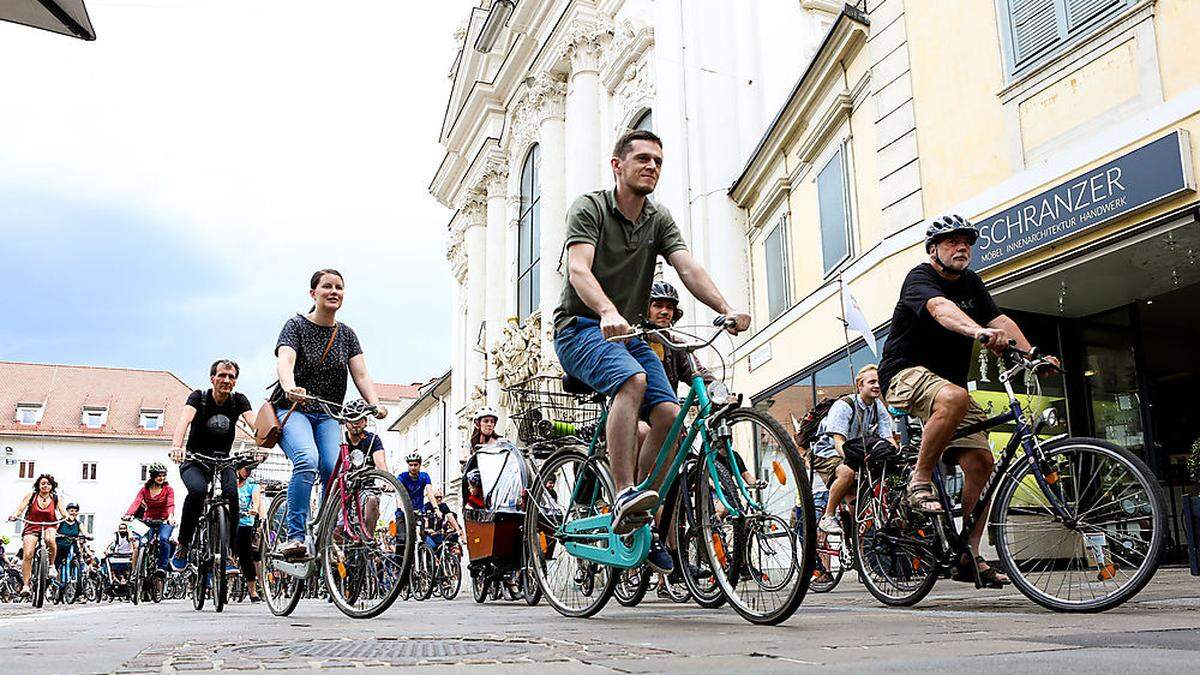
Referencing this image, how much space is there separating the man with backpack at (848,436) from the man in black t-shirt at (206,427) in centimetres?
410

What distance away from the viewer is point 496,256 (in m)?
34.5

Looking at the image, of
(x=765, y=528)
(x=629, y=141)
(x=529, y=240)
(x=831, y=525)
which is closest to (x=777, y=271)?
(x=831, y=525)

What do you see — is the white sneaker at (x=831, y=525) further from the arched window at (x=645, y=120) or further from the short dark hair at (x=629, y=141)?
the arched window at (x=645, y=120)

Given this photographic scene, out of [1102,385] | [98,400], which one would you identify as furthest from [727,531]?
[98,400]

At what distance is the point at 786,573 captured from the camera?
3820mm

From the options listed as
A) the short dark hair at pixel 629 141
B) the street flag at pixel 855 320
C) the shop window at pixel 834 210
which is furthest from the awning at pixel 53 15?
the shop window at pixel 834 210

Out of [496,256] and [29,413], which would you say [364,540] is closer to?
[496,256]

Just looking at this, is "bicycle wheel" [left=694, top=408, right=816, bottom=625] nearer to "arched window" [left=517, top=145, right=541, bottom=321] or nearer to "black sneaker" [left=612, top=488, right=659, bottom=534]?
"black sneaker" [left=612, top=488, right=659, bottom=534]

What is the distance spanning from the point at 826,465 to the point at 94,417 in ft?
229

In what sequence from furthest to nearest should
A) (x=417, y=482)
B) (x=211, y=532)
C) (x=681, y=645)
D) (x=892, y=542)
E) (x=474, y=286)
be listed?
(x=474, y=286), (x=417, y=482), (x=211, y=532), (x=892, y=542), (x=681, y=645)

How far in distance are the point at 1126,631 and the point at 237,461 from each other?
6.14 m

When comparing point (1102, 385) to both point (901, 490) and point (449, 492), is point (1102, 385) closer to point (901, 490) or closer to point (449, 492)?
point (901, 490)

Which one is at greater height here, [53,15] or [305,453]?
[53,15]

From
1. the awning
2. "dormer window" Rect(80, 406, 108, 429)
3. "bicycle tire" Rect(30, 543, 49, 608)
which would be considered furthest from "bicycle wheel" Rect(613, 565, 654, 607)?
"dormer window" Rect(80, 406, 108, 429)
